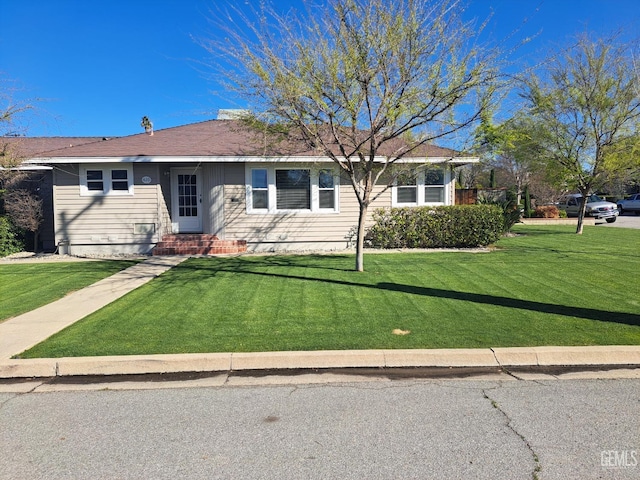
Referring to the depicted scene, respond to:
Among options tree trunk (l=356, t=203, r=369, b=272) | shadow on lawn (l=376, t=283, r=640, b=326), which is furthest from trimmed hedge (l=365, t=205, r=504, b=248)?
shadow on lawn (l=376, t=283, r=640, b=326)

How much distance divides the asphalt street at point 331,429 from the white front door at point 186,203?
10.5m

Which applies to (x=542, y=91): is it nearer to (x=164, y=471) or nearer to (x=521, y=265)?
(x=521, y=265)

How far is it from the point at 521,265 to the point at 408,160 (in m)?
4.02

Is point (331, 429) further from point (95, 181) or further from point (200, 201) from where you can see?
point (95, 181)

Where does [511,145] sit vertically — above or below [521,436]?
above

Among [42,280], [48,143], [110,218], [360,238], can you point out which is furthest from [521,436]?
[48,143]

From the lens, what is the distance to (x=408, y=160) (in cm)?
1225

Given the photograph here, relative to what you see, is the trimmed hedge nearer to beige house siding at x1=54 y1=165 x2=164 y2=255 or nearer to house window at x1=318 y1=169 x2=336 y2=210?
house window at x1=318 y1=169 x2=336 y2=210

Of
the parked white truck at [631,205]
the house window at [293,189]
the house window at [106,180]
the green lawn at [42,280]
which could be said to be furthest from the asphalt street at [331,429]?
the parked white truck at [631,205]

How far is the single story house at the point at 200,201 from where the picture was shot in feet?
45.6

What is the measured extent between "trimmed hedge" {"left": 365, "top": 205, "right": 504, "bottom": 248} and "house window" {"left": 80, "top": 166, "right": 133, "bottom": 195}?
791 centimetres

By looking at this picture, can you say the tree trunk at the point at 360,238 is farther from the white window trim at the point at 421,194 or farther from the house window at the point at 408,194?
the house window at the point at 408,194

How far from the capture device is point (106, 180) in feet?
45.9
